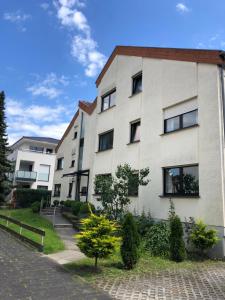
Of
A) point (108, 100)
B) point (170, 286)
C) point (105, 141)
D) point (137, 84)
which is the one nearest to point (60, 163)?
point (105, 141)

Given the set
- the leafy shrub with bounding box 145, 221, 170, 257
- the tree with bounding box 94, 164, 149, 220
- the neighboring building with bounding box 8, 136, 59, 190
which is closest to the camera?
the leafy shrub with bounding box 145, 221, 170, 257

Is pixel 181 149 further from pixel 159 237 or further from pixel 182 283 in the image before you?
pixel 182 283

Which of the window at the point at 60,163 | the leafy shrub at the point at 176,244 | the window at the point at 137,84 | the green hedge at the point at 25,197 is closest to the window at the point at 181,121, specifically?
the window at the point at 137,84

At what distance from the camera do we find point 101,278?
25.2 ft

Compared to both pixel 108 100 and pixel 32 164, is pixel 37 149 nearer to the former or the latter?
pixel 32 164

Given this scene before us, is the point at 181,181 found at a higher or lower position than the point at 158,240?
higher

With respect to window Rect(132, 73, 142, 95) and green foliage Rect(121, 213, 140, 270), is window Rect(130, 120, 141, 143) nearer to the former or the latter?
window Rect(132, 73, 142, 95)

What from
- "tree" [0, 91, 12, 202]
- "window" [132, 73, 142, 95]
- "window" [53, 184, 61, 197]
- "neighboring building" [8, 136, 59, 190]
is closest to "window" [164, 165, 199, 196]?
"window" [132, 73, 142, 95]

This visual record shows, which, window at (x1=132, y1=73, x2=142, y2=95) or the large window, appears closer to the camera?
window at (x1=132, y1=73, x2=142, y2=95)

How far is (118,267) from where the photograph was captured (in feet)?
29.1

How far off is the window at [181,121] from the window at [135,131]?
8.24 ft

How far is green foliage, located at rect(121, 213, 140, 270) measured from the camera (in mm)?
8641

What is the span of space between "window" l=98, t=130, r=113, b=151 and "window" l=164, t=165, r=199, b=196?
6330mm

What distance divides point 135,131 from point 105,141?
11.8 feet
